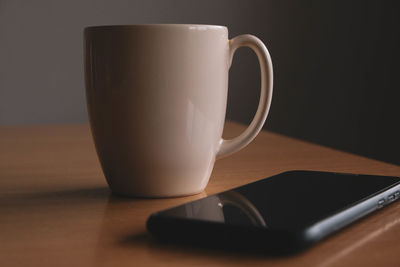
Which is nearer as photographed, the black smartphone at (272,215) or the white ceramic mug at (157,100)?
the black smartphone at (272,215)

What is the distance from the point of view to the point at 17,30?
2248 mm

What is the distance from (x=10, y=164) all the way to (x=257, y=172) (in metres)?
0.29

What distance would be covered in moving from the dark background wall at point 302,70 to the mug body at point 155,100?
1.89 meters

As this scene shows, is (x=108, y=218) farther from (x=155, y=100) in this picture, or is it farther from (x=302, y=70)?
(x=302, y=70)

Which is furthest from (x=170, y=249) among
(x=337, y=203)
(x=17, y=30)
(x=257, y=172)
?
(x=17, y=30)

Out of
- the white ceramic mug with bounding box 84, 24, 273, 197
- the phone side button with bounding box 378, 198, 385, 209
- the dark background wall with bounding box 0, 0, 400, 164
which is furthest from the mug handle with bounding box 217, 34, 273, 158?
the dark background wall with bounding box 0, 0, 400, 164

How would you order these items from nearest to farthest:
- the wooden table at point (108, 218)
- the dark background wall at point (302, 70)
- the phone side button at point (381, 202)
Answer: the wooden table at point (108, 218) < the phone side button at point (381, 202) < the dark background wall at point (302, 70)

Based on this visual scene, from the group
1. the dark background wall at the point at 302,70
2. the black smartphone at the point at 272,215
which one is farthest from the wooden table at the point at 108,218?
the dark background wall at the point at 302,70

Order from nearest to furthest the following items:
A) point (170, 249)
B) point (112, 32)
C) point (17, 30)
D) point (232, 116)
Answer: point (170, 249) < point (112, 32) < point (17, 30) < point (232, 116)

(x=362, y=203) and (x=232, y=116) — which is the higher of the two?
(x=362, y=203)

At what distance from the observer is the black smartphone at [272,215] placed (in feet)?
1.05

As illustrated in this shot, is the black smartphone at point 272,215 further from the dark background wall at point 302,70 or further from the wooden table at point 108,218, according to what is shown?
the dark background wall at point 302,70

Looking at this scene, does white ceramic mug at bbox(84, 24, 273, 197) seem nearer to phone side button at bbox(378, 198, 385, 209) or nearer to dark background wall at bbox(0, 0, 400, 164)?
phone side button at bbox(378, 198, 385, 209)

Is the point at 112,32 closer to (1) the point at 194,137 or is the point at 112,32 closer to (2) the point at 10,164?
(1) the point at 194,137
